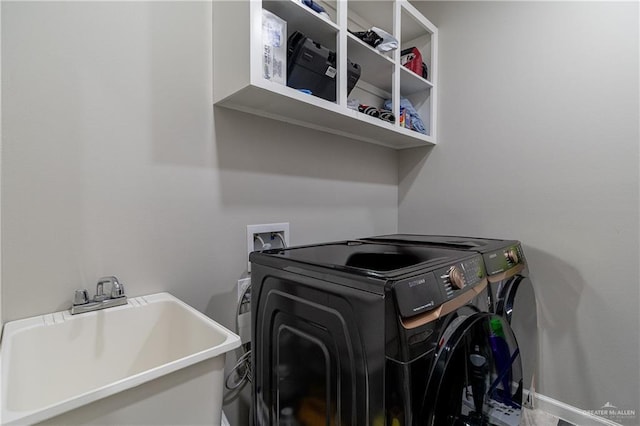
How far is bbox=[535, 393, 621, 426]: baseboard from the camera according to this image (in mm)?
1462

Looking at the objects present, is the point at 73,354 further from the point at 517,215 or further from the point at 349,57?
the point at 517,215

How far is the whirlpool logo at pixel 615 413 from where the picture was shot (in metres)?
1.39

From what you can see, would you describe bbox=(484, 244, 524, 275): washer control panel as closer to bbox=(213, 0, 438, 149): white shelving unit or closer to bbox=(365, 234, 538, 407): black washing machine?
bbox=(365, 234, 538, 407): black washing machine

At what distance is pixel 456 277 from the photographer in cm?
87

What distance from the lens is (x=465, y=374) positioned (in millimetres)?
851

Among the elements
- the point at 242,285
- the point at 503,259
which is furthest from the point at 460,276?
the point at 242,285

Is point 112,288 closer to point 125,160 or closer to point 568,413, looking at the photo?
point 125,160

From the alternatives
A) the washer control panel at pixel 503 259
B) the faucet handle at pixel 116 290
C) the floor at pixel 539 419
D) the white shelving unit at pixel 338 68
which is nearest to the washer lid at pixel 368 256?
the washer control panel at pixel 503 259

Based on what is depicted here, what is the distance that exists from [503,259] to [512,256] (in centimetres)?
13

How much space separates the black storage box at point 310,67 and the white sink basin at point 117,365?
39.9 inches

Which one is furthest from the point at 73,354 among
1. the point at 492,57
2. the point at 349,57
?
the point at 492,57

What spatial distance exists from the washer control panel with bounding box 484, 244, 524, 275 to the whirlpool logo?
2.75 feet

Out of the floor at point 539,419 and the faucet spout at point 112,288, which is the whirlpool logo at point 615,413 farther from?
the faucet spout at point 112,288

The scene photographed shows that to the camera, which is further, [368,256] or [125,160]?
[368,256]
